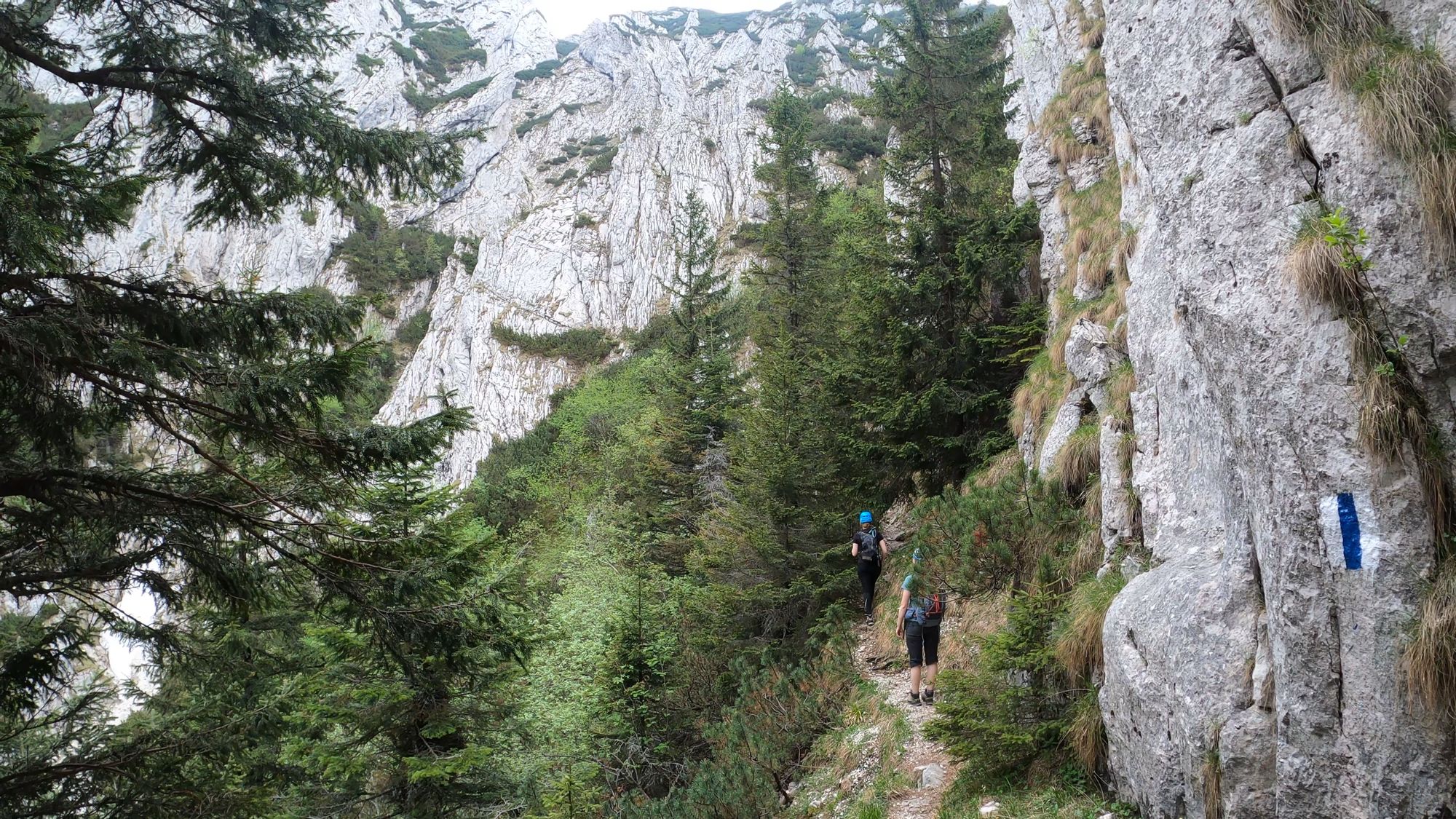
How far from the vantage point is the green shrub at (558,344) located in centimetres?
4159

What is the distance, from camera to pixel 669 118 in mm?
54531

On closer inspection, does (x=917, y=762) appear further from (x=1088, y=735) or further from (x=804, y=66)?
(x=804, y=66)

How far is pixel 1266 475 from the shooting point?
12.7 feet

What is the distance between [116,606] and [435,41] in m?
85.3

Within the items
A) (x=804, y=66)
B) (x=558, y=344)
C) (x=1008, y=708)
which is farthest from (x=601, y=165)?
(x=1008, y=708)

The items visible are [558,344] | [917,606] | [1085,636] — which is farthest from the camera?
[558,344]

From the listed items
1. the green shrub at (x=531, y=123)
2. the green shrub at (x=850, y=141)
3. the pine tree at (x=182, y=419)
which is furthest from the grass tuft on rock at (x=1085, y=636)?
the green shrub at (x=531, y=123)

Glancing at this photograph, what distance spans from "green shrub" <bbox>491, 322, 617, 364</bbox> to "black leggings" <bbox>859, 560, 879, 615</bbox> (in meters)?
33.0

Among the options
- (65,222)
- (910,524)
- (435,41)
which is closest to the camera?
(65,222)

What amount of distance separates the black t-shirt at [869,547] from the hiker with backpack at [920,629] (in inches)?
83.4

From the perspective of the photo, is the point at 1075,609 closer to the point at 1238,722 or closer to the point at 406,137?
the point at 1238,722

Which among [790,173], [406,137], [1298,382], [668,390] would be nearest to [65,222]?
[406,137]

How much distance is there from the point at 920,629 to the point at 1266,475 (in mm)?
3857

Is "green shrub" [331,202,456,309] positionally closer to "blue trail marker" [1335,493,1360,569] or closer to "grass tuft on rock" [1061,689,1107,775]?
"grass tuft on rock" [1061,689,1107,775]
